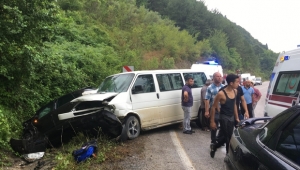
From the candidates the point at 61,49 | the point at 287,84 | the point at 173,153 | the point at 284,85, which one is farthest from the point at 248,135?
the point at 61,49

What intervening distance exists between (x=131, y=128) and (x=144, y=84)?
4.33 ft

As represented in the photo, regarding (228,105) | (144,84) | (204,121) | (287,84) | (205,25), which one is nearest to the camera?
(228,105)

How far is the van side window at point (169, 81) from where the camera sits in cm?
827

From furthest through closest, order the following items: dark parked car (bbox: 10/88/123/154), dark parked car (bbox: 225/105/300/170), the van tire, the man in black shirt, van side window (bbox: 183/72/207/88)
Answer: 1. van side window (bbox: 183/72/207/88)
2. the van tire
3. dark parked car (bbox: 10/88/123/154)
4. the man in black shirt
5. dark parked car (bbox: 225/105/300/170)

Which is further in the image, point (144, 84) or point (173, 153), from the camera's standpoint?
point (144, 84)

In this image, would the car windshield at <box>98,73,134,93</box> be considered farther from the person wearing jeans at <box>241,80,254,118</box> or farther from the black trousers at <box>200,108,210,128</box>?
the person wearing jeans at <box>241,80,254,118</box>

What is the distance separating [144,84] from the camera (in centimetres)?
782

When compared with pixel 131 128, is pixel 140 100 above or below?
above

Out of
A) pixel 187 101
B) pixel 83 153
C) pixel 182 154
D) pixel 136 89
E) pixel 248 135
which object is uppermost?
pixel 136 89

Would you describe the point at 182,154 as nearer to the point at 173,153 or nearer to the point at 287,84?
the point at 173,153

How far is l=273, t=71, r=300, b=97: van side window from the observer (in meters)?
6.20

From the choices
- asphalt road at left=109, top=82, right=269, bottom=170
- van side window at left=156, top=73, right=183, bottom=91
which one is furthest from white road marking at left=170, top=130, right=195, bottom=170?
van side window at left=156, top=73, right=183, bottom=91

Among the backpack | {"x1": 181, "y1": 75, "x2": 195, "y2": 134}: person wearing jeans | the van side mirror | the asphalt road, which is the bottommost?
the asphalt road

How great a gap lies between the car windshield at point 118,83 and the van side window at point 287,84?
3.77m
